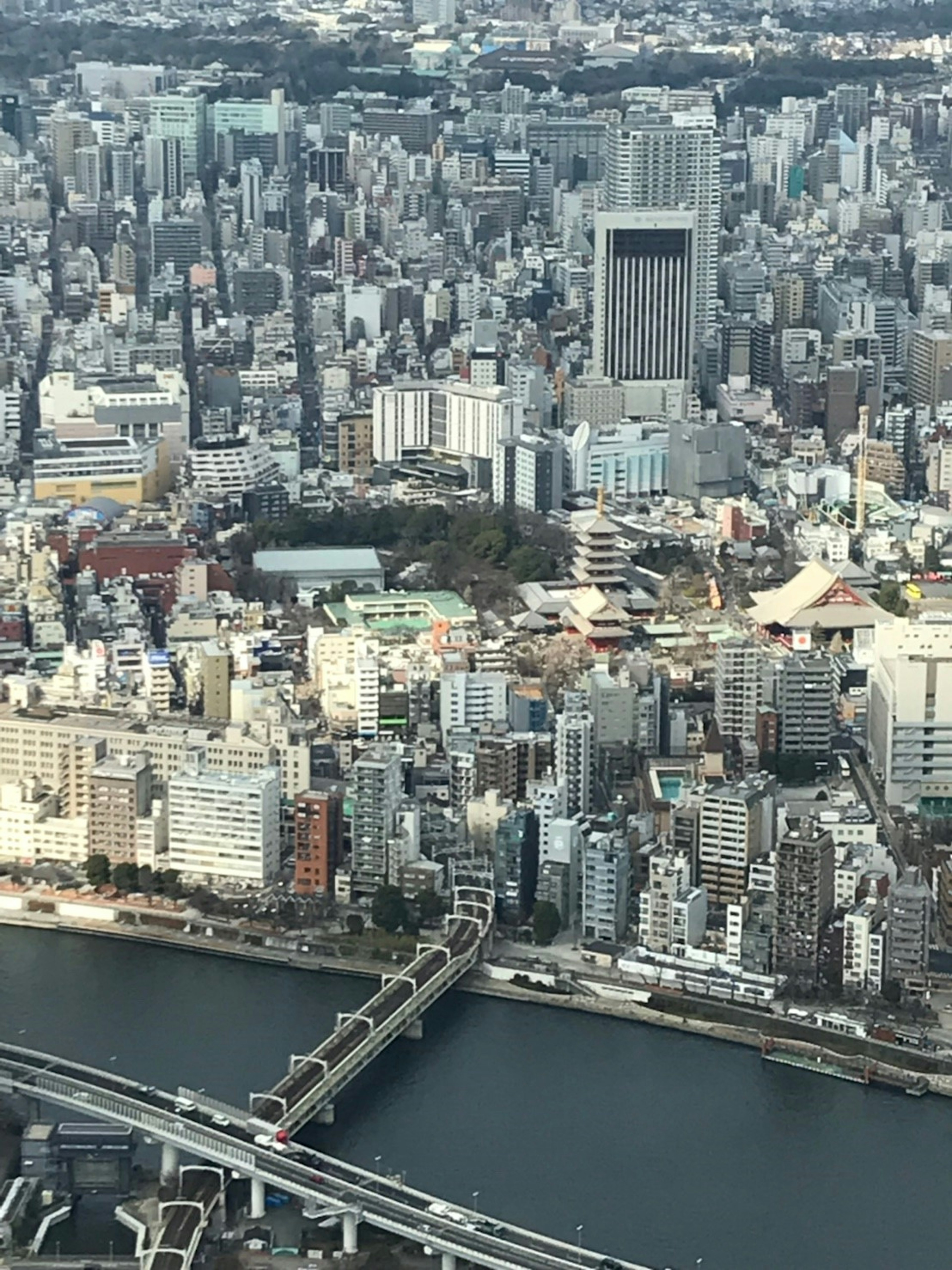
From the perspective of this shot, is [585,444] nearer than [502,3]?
Yes

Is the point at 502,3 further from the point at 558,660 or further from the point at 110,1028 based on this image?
the point at 110,1028

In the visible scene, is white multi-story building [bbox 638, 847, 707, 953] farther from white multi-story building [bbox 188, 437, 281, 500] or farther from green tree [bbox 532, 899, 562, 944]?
white multi-story building [bbox 188, 437, 281, 500]

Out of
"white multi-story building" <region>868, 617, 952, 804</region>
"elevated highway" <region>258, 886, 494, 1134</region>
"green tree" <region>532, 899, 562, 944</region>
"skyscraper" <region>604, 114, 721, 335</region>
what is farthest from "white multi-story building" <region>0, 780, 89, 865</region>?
"skyscraper" <region>604, 114, 721, 335</region>

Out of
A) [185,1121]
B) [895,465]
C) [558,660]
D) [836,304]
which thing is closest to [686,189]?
[836,304]


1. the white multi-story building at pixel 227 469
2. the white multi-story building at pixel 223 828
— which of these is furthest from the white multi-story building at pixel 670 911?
the white multi-story building at pixel 227 469

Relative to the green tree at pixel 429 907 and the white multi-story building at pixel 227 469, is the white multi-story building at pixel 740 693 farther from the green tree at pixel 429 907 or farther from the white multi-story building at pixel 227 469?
the white multi-story building at pixel 227 469

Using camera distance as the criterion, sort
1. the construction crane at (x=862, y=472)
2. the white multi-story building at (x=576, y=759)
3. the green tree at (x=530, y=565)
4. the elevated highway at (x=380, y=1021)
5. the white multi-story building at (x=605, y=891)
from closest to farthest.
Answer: the elevated highway at (x=380, y=1021), the white multi-story building at (x=605, y=891), the white multi-story building at (x=576, y=759), the green tree at (x=530, y=565), the construction crane at (x=862, y=472)

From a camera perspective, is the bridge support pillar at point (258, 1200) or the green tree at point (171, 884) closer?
the bridge support pillar at point (258, 1200)

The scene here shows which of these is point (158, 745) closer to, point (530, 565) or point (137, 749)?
point (137, 749)
